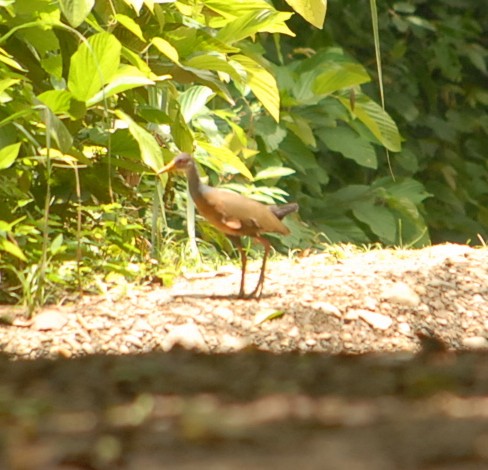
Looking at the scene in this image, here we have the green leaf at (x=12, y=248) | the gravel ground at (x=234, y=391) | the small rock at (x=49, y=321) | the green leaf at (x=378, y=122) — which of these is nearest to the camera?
the gravel ground at (x=234, y=391)

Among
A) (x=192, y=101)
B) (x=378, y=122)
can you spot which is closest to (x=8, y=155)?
(x=192, y=101)

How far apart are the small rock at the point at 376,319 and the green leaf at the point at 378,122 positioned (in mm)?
1136

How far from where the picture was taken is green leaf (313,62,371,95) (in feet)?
14.5

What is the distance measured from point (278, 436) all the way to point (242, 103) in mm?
4407

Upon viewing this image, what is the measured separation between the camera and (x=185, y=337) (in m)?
3.04

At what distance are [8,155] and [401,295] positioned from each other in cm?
123

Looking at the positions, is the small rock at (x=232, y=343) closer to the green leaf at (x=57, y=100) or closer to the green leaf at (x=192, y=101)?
the green leaf at (x=57, y=100)

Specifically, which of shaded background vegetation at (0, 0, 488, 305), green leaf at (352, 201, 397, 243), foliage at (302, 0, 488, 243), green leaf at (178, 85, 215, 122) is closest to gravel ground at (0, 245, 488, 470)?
shaded background vegetation at (0, 0, 488, 305)

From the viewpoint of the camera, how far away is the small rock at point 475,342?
3.17m

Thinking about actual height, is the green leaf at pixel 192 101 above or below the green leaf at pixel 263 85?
below

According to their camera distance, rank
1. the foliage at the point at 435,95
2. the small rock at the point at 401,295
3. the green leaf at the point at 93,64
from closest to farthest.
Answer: the green leaf at the point at 93,64, the small rock at the point at 401,295, the foliage at the point at 435,95

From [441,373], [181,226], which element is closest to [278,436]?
[441,373]

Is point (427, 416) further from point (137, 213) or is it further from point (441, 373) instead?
point (137, 213)

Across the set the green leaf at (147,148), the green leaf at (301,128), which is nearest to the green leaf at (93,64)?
the green leaf at (147,148)
